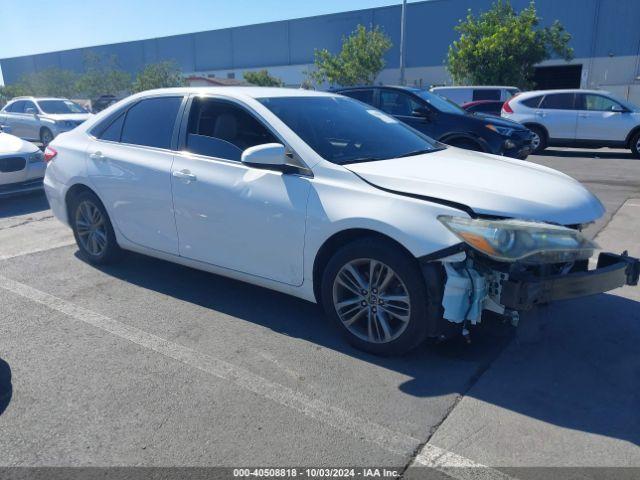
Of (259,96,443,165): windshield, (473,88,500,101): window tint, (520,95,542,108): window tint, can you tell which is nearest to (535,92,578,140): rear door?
(520,95,542,108): window tint

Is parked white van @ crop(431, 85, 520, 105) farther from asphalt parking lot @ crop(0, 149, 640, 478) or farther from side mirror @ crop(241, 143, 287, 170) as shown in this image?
side mirror @ crop(241, 143, 287, 170)

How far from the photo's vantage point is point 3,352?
372cm

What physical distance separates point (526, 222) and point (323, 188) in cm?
129

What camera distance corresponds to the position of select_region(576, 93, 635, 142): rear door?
47.4ft

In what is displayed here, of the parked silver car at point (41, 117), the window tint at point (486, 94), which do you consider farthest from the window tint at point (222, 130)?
the window tint at point (486, 94)

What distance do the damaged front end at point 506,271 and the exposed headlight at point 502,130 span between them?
287 inches

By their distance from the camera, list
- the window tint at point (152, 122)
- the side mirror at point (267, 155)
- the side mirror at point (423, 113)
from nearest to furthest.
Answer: the side mirror at point (267, 155)
the window tint at point (152, 122)
the side mirror at point (423, 113)

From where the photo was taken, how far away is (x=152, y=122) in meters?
4.91

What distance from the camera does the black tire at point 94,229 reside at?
17.2 feet

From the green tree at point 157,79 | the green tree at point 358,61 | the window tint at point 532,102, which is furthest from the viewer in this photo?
the green tree at point 157,79

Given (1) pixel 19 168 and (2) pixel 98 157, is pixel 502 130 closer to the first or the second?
(2) pixel 98 157

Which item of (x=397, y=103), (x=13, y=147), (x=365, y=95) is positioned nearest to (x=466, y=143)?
Answer: (x=397, y=103)

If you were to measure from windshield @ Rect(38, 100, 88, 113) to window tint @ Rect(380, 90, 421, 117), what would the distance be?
11948 mm

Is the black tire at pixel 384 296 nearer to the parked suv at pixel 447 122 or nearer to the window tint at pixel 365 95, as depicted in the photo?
the parked suv at pixel 447 122
